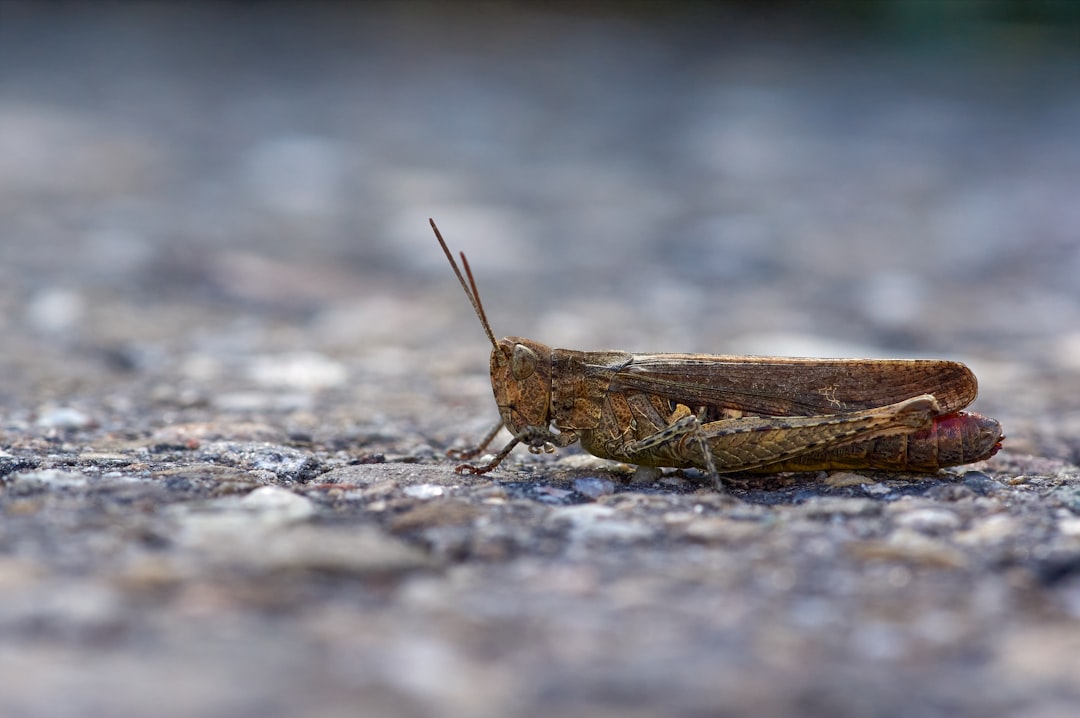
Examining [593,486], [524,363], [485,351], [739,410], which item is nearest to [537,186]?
[485,351]

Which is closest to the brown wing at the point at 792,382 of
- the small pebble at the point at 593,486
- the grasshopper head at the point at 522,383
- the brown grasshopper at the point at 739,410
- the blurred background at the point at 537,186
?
the brown grasshopper at the point at 739,410

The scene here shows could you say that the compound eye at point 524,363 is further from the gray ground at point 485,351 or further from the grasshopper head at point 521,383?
the gray ground at point 485,351

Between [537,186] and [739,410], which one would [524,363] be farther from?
[537,186]

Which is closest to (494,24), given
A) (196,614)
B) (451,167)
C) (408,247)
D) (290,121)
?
(290,121)

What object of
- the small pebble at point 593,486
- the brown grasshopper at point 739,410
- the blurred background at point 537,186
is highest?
the blurred background at point 537,186

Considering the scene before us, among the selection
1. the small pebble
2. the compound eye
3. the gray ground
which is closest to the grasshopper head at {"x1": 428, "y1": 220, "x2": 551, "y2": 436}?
the compound eye

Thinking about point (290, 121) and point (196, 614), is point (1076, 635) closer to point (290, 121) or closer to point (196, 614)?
point (196, 614)

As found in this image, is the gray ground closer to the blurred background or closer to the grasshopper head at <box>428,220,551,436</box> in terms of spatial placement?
the blurred background
